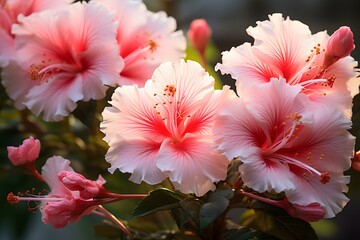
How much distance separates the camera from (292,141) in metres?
0.52

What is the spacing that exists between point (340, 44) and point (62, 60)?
27 cm

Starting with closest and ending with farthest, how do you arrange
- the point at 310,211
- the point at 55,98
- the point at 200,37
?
1. the point at 310,211
2. the point at 55,98
3. the point at 200,37

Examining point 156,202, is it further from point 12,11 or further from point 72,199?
point 12,11

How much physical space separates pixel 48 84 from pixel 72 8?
0.08m

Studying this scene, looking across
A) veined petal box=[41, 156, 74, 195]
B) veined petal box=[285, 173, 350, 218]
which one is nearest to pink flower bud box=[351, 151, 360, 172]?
veined petal box=[285, 173, 350, 218]

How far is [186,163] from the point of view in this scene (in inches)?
19.8

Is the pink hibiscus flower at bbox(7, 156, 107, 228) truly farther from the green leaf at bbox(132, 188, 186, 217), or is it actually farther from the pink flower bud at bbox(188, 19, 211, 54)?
the pink flower bud at bbox(188, 19, 211, 54)

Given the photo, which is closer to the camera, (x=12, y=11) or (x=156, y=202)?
(x=156, y=202)

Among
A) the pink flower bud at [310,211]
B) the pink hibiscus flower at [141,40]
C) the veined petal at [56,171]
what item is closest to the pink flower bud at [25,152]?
the veined petal at [56,171]

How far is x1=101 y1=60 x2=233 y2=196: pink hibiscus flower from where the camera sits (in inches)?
19.7

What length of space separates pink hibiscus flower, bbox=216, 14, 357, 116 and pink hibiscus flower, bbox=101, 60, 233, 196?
0.03 metres

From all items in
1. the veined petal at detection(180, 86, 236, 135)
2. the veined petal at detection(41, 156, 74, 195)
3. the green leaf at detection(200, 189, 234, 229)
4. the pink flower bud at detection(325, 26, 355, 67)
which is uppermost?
the pink flower bud at detection(325, 26, 355, 67)

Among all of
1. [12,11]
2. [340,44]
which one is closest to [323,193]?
[340,44]

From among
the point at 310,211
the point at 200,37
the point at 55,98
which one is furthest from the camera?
the point at 200,37
